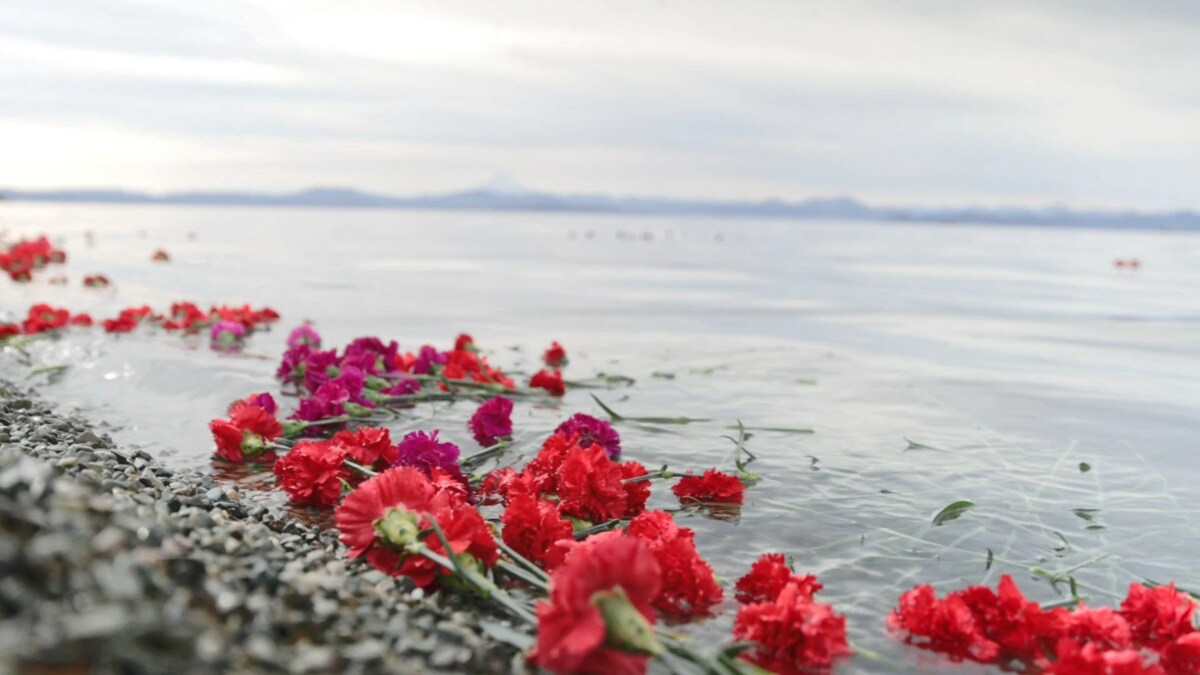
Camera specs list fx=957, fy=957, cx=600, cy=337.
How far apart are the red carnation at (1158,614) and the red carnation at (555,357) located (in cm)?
601

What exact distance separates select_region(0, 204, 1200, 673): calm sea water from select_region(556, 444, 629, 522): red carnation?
21.4 inches

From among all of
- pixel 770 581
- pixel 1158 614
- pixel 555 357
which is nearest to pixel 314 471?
pixel 770 581

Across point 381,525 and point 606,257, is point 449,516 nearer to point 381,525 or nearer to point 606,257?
point 381,525

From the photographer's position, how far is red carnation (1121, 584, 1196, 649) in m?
3.17

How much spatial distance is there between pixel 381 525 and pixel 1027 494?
3667 millimetres

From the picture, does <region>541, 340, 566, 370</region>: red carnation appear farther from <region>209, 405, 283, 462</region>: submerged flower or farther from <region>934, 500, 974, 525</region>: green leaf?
<region>934, 500, 974, 525</region>: green leaf

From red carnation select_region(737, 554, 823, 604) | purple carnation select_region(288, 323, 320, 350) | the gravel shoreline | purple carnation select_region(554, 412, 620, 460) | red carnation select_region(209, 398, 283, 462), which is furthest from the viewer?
purple carnation select_region(288, 323, 320, 350)

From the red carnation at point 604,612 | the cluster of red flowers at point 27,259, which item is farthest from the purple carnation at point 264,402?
the cluster of red flowers at point 27,259

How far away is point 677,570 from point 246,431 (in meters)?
2.52

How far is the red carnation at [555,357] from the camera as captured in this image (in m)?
8.98

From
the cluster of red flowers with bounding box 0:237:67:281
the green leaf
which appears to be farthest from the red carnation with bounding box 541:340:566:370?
the cluster of red flowers with bounding box 0:237:67:281

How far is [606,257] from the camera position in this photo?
35938mm

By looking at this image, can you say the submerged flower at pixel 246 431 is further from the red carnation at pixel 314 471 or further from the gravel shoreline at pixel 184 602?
the gravel shoreline at pixel 184 602

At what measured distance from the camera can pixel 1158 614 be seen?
3.25m
